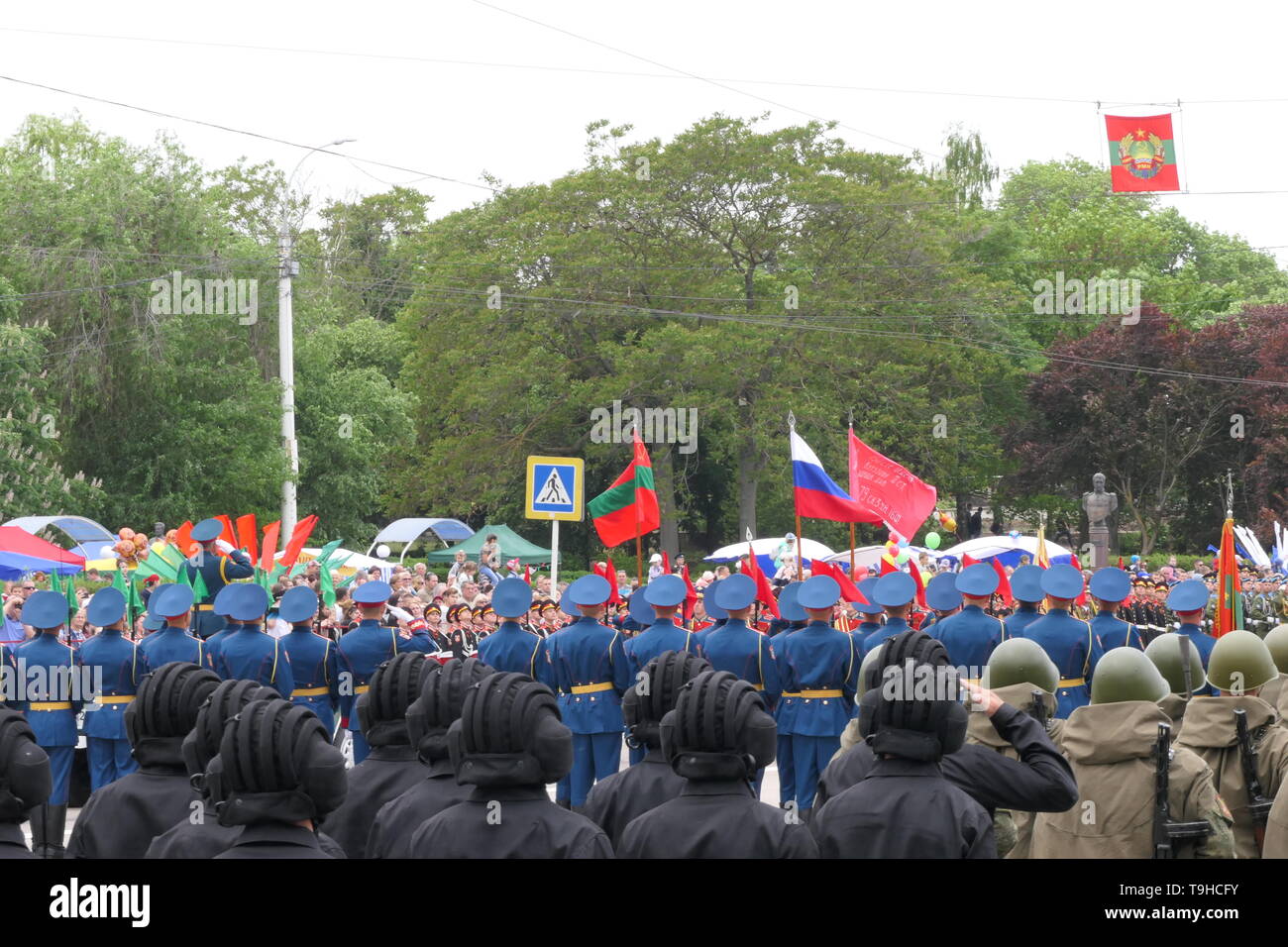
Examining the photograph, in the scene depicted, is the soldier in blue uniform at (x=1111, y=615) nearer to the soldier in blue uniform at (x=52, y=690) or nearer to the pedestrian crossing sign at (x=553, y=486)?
the pedestrian crossing sign at (x=553, y=486)

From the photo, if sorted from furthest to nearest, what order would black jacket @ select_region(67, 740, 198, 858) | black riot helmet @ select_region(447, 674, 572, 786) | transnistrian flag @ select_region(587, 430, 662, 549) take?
1. transnistrian flag @ select_region(587, 430, 662, 549)
2. black jacket @ select_region(67, 740, 198, 858)
3. black riot helmet @ select_region(447, 674, 572, 786)

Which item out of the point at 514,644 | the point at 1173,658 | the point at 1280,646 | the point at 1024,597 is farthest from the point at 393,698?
the point at 1024,597

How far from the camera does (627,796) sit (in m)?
5.75

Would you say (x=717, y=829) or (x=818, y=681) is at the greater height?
(x=717, y=829)

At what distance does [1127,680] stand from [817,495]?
934 centimetres

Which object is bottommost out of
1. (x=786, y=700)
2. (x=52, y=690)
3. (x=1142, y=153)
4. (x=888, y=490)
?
(x=786, y=700)

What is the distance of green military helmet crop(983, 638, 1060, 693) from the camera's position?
5742mm

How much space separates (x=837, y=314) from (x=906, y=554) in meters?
17.9

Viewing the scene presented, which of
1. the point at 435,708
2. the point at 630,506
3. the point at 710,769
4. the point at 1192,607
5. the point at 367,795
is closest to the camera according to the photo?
the point at 710,769

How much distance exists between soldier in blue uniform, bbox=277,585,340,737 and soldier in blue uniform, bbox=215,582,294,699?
56 mm

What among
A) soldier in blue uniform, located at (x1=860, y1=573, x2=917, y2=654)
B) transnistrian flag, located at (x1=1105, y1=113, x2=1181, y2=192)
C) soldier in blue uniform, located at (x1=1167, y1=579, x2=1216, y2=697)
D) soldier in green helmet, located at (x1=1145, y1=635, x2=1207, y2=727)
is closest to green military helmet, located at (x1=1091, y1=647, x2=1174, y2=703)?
soldier in green helmet, located at (x1=1145, y1=635, x2=1207, y2=727)

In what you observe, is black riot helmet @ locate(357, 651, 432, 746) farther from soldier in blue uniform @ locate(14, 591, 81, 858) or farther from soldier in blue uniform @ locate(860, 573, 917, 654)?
soldier in blue uniform @ locate(14, 591, 81, 858)

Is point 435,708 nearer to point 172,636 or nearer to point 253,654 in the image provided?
point 172,636
